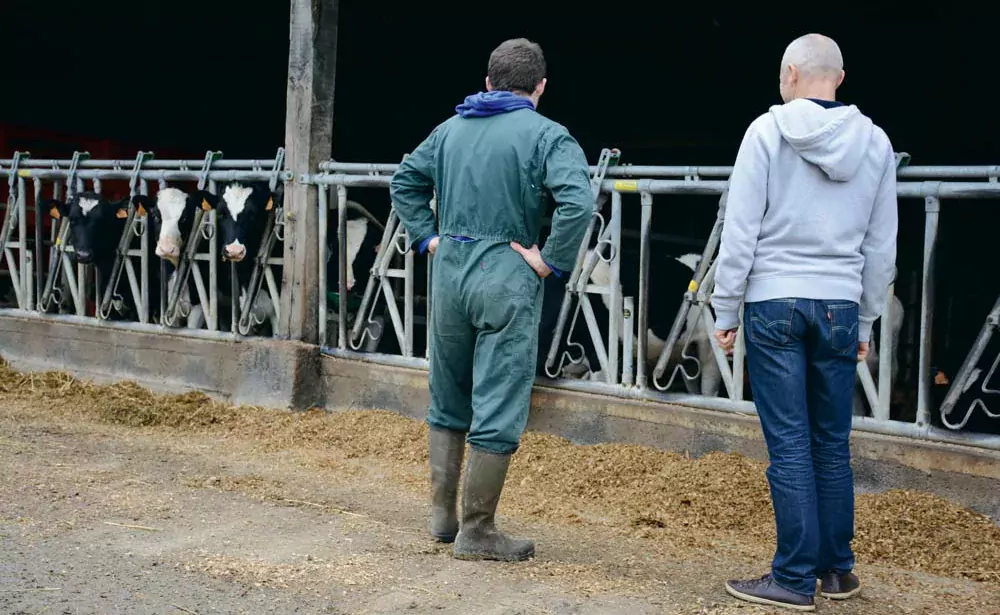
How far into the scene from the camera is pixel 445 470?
4.22 meters

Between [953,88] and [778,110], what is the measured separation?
766 centimetres

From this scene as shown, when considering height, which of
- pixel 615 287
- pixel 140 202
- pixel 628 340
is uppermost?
pixel 140 202

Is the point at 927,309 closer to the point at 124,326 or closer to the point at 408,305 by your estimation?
the point at 408,305

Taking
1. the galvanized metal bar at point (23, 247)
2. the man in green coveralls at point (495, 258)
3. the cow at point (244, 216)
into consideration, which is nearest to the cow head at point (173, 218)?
the cow at point (244, 216)

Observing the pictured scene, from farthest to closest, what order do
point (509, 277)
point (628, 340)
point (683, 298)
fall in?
point (683, 298) → point (628, 340) → point (509, 277)

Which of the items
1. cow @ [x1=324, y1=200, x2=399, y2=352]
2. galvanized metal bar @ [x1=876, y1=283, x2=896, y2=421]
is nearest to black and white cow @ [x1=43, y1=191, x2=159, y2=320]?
cow @ [x1=324, y1=200, x2=399, y2=352]

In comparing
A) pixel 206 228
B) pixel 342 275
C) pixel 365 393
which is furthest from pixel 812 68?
pixel 206 228

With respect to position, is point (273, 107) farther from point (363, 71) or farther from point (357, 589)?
point (357, 589)

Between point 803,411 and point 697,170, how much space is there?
2445 mm

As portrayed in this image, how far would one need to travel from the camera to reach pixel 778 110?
139 inches

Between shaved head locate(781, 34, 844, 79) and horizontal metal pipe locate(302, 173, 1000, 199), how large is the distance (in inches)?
65.4

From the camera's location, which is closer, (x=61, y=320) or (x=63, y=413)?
(x=63, y=413)

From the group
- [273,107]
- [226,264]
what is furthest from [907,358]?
[273,107]

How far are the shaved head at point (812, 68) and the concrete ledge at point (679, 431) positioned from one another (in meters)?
2.11
